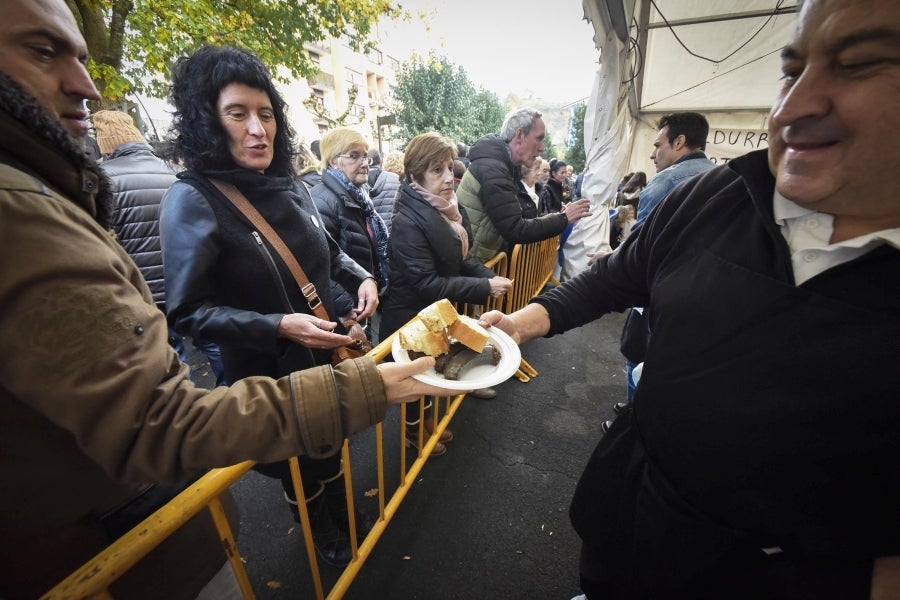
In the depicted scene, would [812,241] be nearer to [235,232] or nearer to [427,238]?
[427,238]

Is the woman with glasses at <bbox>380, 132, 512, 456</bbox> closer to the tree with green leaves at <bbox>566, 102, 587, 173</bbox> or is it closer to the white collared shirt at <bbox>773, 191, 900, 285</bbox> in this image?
the white collared shirt at <bbox>773, 191, 900, 285</bbox>

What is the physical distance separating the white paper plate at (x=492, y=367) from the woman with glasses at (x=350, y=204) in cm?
195

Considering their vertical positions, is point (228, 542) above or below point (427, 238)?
below

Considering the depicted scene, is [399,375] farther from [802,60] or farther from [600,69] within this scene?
[600,69]

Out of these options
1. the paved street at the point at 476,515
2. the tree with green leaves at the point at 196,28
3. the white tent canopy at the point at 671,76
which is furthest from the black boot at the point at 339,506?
the tree with green leaves at the point at 196,28

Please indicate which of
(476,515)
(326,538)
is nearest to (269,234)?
(326,538)

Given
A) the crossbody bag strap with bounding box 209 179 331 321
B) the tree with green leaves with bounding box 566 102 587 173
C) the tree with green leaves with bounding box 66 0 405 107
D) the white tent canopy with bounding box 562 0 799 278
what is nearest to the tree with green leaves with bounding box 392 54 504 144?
the tree with green leaves with bounding box 566 102 587 173

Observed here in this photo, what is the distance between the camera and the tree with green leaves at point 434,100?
18.8m

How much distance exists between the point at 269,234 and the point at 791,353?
217 cm

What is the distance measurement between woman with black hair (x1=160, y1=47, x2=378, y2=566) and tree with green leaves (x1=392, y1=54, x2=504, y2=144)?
61.5 ft

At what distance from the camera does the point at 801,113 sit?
1.04m

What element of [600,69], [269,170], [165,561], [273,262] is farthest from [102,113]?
[600,69]

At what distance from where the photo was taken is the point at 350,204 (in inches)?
146

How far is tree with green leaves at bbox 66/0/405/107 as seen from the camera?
6547 mm
